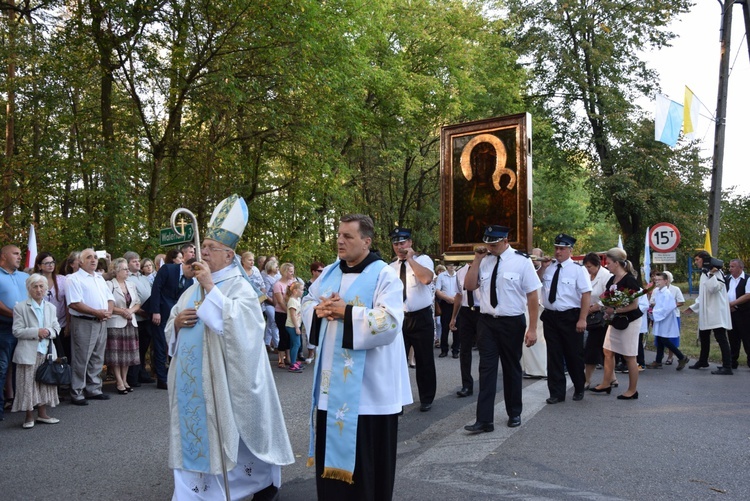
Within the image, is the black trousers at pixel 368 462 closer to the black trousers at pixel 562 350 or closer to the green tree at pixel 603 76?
the black trousers at pixel 562 350

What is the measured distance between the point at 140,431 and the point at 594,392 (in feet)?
19.3

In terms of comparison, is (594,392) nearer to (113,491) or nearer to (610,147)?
(113,491)

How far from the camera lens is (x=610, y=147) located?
1118 inches

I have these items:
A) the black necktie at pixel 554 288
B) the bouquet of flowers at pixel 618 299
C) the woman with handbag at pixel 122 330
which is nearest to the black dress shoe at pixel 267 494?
the black necktie at pixel 554 288

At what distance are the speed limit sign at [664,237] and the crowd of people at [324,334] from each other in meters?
2.15

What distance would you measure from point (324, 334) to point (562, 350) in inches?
204

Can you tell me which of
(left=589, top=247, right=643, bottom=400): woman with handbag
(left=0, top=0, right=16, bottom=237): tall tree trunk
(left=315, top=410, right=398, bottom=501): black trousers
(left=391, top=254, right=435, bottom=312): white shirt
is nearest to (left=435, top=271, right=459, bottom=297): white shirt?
(left=589, top=247, right=643, bottom=400): woman with handbag

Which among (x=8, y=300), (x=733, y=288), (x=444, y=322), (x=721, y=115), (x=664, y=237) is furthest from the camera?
(x=721, y=115)

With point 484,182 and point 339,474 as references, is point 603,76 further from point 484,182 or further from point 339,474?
point 339,474

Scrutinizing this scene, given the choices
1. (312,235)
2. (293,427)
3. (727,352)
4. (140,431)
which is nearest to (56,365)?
(140,431)

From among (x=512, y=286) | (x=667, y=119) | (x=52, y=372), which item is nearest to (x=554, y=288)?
(x=512, y=286)

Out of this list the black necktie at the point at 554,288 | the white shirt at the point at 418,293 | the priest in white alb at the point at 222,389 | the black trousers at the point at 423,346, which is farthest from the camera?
the black necktie at the point at 554,288

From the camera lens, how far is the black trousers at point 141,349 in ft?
32.2

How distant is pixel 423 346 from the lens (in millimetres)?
8094
